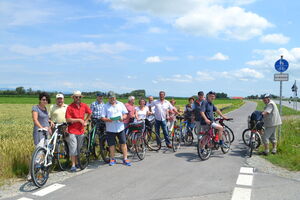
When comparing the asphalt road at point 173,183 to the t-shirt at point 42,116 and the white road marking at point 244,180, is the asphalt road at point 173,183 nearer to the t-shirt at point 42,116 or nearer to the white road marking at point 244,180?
the white road marking at point 244,180

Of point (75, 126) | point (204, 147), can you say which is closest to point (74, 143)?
point (75, 126)

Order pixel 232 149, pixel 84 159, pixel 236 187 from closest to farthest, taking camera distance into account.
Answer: pixel 236 187, pixel 84 159, pixel 232 149

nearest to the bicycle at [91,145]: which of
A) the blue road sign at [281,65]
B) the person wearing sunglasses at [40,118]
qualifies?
the person wearing sunglasses at [40,118]

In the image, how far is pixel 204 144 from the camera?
7.46 meters

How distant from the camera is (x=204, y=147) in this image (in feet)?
24.7

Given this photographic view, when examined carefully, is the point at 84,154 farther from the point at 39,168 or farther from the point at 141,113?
the point at 141,113

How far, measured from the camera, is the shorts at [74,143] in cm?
612

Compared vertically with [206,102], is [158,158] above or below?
below

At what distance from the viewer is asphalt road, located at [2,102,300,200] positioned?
4633 millimetres

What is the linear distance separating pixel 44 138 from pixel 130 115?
10.3 feet

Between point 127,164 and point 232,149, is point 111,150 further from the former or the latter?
point 232,149

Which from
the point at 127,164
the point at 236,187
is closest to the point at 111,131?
the point at 127,164

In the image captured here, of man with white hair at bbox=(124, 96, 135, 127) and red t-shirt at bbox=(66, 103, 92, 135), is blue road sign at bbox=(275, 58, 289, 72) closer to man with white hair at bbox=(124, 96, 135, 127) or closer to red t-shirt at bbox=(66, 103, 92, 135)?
man with white hair at bbox=(124, 96, 135, 127)

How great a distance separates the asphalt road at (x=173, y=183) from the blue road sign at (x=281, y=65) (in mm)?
4703
